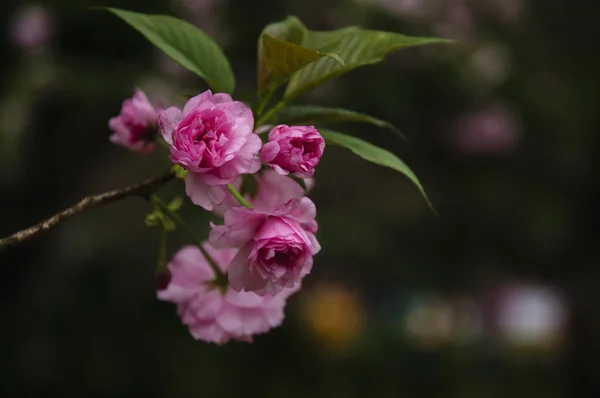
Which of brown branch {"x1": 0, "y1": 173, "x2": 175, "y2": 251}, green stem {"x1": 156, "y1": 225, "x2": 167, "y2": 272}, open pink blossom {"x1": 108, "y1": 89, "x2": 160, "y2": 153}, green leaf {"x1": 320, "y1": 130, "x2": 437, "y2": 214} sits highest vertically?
green leaf {"x1": 320, "y1": 130, "x2": 437, "y2": 214}

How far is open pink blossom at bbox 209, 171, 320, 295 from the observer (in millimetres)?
418

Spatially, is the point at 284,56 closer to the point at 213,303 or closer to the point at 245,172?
the point at 245,172

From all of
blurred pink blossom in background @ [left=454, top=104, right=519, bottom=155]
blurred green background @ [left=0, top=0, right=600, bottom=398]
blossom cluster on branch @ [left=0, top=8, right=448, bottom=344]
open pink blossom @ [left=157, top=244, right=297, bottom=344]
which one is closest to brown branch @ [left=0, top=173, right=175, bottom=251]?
blossom cluster on branch @ [left=0, top=8, right=448, bottom=344]

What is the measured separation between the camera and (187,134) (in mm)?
405

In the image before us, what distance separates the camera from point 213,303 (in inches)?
21.1

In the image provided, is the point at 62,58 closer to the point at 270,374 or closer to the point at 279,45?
the point at 270,374

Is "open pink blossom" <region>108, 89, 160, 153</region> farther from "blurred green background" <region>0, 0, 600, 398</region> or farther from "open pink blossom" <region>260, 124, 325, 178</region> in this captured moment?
"blurred green background" <region>0, 0, 600, 398</region>

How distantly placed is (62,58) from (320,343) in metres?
1.24

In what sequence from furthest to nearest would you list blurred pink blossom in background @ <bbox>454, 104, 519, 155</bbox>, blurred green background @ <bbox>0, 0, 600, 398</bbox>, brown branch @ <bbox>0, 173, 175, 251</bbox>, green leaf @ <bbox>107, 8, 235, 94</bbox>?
blurred pink blossom in background @ <bbox>454, 104, 519, 155</bbox> → blurred green background @ <bbox>0, 0, 600, 398</bbox> → green leaf @ <bbox>107, 8, 235, 94</bbox> → brown branch @ <bbox>0, 173, 175, 251</bbox>

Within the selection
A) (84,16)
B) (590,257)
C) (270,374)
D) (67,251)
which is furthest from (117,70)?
(590,257)

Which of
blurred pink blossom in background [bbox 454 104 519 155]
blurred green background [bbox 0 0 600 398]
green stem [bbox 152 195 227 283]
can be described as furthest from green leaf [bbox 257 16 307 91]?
blurred pink blossom in background [bbox 454 104 519 155]

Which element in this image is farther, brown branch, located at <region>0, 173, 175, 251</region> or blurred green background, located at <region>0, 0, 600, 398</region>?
blurred green background, located at <region>0, 0, 600, 398</region>

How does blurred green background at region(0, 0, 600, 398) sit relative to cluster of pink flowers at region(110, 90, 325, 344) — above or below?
below

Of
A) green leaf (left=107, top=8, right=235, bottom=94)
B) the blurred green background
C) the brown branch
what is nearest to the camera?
the brown branch
